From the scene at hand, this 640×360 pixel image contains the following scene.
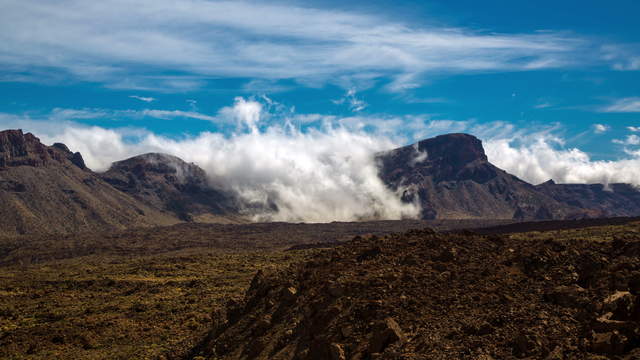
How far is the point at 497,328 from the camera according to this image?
795 inches

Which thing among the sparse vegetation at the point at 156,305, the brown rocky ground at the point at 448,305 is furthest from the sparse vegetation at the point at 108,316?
the brown rocky ground at the point at 448,305

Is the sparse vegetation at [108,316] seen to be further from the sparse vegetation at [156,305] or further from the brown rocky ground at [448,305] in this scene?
the brown rocky ground at [448,305]

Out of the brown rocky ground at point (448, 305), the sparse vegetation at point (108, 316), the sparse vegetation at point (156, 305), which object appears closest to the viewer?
the brown rocky ground at point (448, 305)

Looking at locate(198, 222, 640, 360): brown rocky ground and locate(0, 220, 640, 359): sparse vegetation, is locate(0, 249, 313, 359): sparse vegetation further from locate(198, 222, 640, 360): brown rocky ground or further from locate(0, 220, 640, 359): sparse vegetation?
locate(198, 222, 640, 360): brown rocky ground

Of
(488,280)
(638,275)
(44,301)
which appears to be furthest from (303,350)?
(44,301)

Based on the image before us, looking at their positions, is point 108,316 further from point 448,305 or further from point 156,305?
point 448,305

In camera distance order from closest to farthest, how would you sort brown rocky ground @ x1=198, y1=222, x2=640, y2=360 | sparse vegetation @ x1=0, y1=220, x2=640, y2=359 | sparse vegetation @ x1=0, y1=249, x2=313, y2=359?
brown rocky ground @ x1=198, y1=222, x2=640, y2=360 → sparse vegetation @ x1=0, y1=220, x2=640, y2=359 → sparse vegetation @ x1=0, y1=249, x2=313, y2=359

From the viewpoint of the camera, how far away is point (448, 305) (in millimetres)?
23656

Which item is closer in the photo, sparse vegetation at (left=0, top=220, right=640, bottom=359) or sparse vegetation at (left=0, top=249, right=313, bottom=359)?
sparse vegetation at (left=0, top=220, right=640, bottom=359)

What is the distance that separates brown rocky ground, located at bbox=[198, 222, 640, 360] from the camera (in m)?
19.0

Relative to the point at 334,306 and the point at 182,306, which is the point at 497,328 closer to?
the point at 334,306

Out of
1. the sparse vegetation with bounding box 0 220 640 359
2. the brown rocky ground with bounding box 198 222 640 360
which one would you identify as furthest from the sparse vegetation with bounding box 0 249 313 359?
the brown rocky ground with bounding box 198 222 640 360

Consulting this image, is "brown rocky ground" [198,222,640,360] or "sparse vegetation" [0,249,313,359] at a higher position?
"brown rocky ground" [198,222,640,360]

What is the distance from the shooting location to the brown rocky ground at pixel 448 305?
62.5ft
